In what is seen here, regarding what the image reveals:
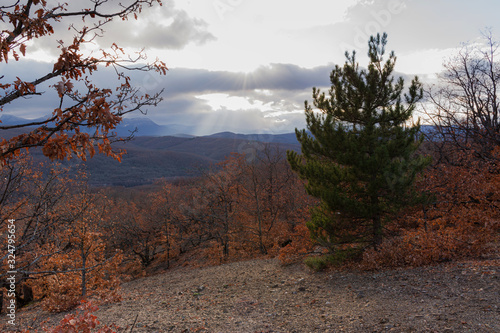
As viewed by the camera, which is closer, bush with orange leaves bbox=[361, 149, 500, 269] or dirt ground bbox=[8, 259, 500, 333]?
dirt ground bbox=[8, 259, 500, 333]

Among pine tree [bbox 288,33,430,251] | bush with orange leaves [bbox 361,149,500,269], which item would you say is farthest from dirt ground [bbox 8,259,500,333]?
pine tree [bbox 288,33,430,251]

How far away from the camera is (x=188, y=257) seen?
26469 mm

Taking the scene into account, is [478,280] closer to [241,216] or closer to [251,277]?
[251,277]

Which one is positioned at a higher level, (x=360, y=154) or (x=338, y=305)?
(x=360, y=154)

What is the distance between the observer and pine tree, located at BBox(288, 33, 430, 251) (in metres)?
9.71

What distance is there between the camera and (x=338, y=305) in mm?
7848

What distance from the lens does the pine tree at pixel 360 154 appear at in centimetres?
971

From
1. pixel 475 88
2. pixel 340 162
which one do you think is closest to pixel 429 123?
pixel 475 88

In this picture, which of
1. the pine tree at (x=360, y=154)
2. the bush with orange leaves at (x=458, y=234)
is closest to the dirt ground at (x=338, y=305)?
the bush with orange leaves at (x=458, y=234)

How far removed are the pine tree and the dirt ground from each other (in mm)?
2017

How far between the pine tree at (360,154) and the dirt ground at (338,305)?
2.02 meters

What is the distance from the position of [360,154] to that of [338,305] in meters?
4.85

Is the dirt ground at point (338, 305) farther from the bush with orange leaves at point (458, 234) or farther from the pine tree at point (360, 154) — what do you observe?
the pine tree at point (360, 154)

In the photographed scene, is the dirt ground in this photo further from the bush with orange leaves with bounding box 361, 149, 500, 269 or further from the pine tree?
the pine tree
